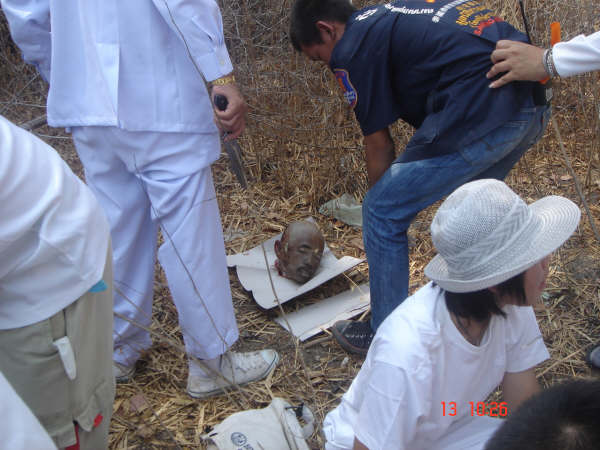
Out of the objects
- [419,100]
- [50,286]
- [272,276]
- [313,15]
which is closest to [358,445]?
[50,286]

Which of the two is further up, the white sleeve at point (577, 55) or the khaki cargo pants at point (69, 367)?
the white sleeve at point (577, 55)

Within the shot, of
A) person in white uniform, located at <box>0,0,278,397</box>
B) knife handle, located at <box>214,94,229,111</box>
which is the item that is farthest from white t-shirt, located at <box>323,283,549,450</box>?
knife handle, located at <box>214,94,229,111</box>

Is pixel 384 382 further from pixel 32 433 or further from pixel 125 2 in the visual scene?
pixel 125 2

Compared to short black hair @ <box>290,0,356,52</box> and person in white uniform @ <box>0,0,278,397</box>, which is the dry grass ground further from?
short black hair @ <box>290,0,356,52</box>

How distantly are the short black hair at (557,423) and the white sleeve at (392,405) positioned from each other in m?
0.39

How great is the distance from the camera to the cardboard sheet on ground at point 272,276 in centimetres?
330

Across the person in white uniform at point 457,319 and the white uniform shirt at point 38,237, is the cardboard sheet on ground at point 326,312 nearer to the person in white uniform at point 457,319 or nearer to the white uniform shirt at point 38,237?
the person in white uniform at point 457,319

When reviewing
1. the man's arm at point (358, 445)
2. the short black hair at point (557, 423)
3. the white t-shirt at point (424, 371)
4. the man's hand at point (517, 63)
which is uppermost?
the man's hand at point (517, 63)

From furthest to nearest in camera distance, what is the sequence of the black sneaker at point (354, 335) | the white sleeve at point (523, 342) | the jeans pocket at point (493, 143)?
the black sneaker at point (354, 335), the jeans pocket at point (493, 143), the white sleeve at point (523, 342)

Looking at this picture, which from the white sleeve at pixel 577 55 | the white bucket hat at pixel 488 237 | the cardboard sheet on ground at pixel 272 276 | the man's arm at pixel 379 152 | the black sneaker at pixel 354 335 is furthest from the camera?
the cardboard sheet on ground at pixel 272 276

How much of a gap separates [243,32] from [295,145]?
0.91 metres

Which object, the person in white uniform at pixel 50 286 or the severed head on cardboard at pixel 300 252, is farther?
the severed head on cardboard at pixel 300 252

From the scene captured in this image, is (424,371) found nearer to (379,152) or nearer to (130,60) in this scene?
(379,152)

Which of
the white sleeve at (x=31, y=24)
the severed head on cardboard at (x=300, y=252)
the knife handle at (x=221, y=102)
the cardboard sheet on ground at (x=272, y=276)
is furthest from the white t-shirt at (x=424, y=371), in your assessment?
the white sleeve at (x=31, y=24)
